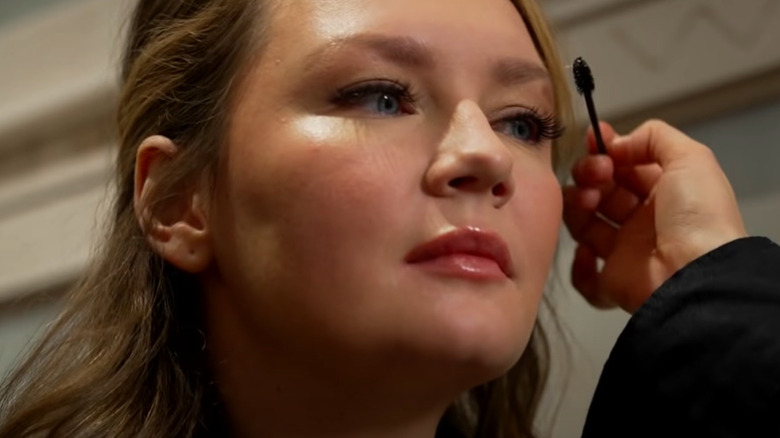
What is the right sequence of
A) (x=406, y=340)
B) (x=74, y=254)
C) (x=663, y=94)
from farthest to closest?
(x=74, y=254) → (x=663, y=94) → (x=406, y=340)

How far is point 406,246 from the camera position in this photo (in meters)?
0.54

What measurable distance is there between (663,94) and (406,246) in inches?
14.1

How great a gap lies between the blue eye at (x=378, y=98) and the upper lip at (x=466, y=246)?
0.09 meters

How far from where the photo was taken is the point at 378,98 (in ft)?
1.91

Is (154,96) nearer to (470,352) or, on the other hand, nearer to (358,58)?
(358,58)

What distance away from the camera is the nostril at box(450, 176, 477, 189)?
55 cm

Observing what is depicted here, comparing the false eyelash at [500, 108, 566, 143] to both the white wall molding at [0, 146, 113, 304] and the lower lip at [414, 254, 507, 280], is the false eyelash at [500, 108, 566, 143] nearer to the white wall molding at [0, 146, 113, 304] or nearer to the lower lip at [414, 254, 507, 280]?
the lower lip at [414, 254, 507, 280]

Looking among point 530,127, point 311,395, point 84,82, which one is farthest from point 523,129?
point 84,82

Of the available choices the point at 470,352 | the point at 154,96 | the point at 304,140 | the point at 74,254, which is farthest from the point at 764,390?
the point at 74,254

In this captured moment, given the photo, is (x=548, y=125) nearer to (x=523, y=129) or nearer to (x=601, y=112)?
(x=523, y=129)

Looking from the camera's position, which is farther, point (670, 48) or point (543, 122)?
point (670, 48)

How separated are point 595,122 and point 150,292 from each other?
1.13 ft

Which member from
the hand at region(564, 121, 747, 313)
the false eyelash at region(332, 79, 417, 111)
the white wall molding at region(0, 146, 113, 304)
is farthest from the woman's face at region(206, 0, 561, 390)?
the white wall molding at region(0, 146, 113, 304)

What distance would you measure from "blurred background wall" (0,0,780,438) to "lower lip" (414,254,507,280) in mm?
289
